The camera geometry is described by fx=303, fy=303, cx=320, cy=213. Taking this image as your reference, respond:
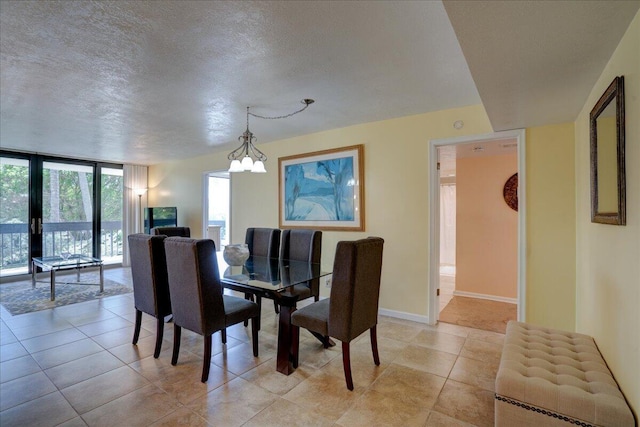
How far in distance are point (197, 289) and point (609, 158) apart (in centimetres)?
263

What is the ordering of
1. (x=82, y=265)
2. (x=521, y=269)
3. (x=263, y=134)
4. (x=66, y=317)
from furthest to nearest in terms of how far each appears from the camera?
1. (x=82, y=265)
2. (x=263, y=134)
3. (x=66, y=317)
4. (x=521, y=269)

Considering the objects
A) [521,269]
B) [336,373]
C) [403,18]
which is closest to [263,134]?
[403,18]

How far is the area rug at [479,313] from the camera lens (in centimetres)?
338

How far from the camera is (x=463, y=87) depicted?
264cm

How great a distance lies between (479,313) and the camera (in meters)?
3.79

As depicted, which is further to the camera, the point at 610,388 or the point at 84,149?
the point at 84,149

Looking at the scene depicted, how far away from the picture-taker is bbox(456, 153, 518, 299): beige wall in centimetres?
436

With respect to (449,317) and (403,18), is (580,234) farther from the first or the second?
(403,18)

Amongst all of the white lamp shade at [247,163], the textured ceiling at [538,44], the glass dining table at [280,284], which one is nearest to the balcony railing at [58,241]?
the glass dining table at [280,284]

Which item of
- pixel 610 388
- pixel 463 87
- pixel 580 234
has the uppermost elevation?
pixel 463 87

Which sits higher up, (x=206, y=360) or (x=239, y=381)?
(x=206, y=360)

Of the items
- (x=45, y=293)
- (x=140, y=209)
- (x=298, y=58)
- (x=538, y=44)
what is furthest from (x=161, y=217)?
(x=538, y=44)

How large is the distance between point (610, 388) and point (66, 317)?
4824 mm

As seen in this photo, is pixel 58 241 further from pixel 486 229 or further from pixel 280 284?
pixel 486 229
